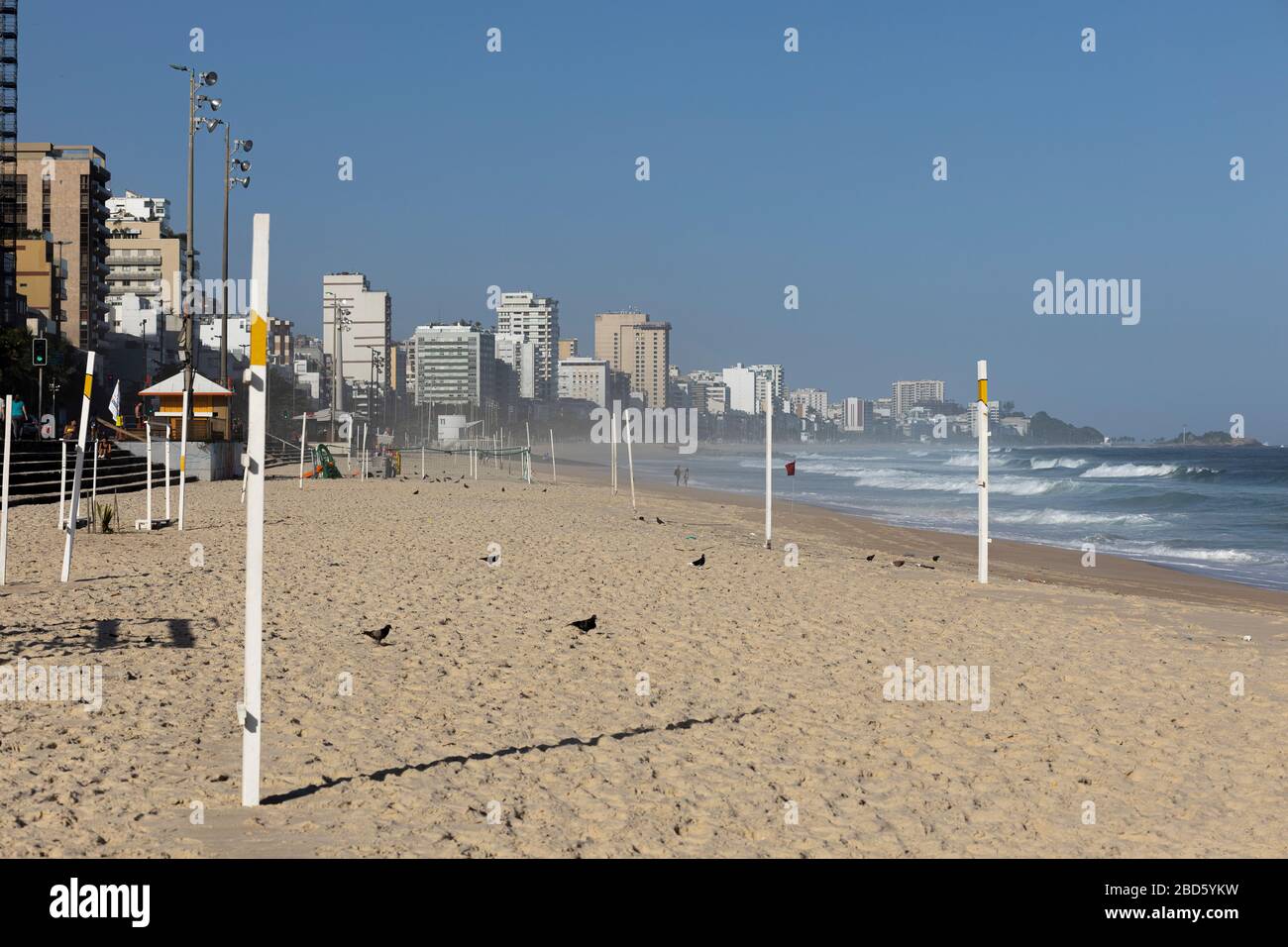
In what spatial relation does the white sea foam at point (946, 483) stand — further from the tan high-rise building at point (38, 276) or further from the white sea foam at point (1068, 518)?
the tan high-rise building at point (38, 276)

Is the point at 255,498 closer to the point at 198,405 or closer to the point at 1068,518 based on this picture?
the point at 198,405

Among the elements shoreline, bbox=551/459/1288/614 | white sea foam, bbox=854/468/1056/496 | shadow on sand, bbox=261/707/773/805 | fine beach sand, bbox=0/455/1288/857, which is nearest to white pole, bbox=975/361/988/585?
fine beach sand, bbox=0/455/1288/857

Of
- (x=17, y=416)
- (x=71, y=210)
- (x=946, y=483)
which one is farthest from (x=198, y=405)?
(x=71, y=210)

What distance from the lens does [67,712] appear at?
6754 mm

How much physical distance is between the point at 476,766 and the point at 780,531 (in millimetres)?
18976

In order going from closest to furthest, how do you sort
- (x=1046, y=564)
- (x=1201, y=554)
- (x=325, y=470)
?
1. (x=1046, y=564)
2. (x=1201, y=554)
3. (x=325, y=470)

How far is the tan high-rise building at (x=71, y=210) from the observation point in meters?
95.6

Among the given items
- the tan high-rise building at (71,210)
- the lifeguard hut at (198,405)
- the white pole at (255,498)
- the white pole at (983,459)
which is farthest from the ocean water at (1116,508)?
the tan high-rise building at (71,210)

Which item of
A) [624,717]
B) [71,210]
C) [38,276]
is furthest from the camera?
[71,210]

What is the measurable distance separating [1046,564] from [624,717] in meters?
16.2

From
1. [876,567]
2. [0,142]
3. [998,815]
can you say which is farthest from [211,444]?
[0,142]

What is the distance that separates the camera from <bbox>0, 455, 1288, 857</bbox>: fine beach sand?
5117 millimetres

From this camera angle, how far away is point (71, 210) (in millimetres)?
98938
